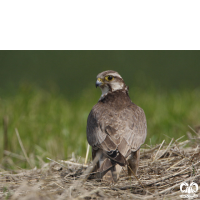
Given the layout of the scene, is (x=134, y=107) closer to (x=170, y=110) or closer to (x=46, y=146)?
(x=46, y=146)

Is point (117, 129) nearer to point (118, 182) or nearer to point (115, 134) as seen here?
point (115, 134)

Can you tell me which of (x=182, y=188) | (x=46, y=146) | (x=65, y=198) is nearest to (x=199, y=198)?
(x=182, y=188)

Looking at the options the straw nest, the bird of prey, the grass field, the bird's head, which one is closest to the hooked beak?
the bird's head

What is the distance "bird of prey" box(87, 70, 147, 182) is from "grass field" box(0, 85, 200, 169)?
1460mm

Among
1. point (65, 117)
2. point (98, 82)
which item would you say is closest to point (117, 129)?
point (98, 82)

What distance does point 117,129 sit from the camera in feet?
14.5

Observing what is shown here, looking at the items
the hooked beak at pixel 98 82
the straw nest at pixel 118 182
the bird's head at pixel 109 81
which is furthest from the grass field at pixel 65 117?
the hooked beak at pixel 98 82

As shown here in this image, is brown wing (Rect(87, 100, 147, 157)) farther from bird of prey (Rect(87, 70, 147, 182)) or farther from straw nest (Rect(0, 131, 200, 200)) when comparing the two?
straw nest (Rect(0, 131, 200, 200))

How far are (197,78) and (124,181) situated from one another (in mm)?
7251

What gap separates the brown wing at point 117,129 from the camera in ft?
14.1

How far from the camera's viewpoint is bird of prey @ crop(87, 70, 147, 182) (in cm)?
422

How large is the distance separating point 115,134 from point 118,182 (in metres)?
0.59

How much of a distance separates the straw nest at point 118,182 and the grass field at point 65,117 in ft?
3.94

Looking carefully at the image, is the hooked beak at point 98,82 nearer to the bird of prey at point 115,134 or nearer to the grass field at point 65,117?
the bird of prey at point 115,134
